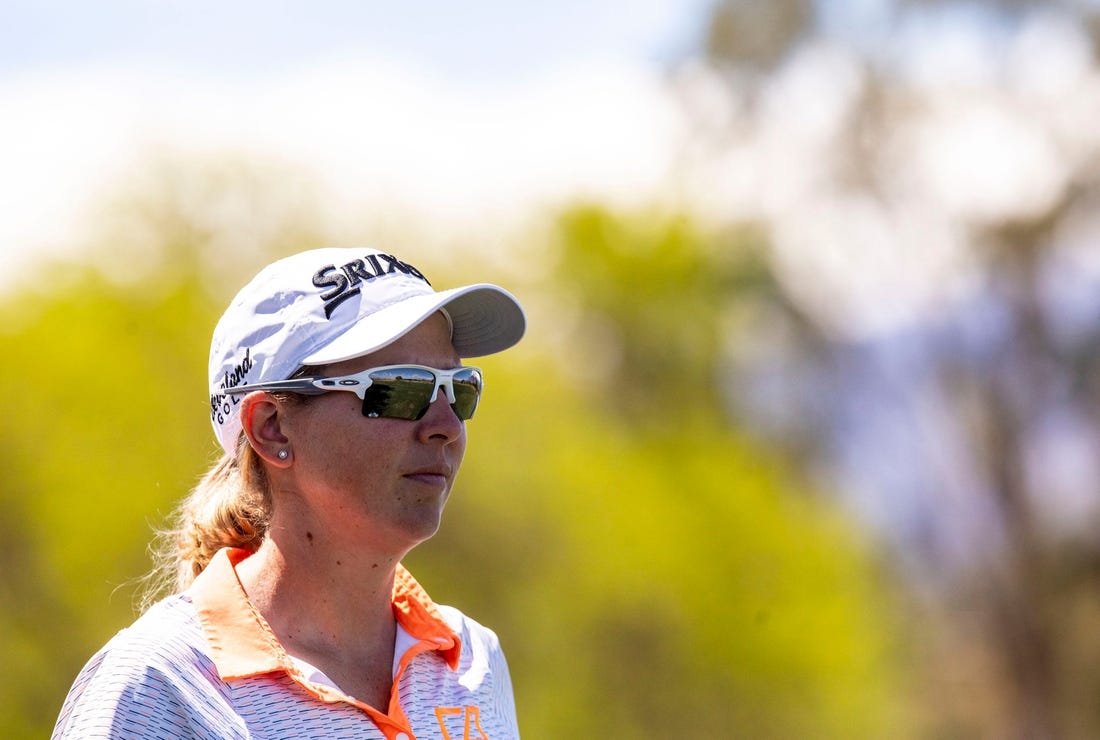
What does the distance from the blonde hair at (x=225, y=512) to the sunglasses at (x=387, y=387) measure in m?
0.17

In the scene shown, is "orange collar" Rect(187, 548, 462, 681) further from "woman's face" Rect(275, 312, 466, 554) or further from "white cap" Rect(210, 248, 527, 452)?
"white cap" Rect(210, 248, 527, 452)

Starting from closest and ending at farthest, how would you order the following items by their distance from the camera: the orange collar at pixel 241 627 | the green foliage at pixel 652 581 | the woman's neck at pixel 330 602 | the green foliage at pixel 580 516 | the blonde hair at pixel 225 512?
the orange collar at pixel 241 627
the woman's neck at pixel 330 602
the blonde hair at pixel 225 512
the green foliage at pixel 580 516
the green foliage at pixel 652 581

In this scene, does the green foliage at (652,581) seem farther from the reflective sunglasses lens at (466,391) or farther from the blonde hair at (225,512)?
the reflective sunglasses lens at (466,391)

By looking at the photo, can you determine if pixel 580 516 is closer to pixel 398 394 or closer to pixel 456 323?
pixel 456 323

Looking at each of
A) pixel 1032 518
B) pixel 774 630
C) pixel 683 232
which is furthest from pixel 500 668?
pixel 683 232

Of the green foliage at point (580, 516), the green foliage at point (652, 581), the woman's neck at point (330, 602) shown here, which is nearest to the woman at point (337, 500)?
the woman's neck at point (330, 602)

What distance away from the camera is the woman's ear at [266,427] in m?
2.54

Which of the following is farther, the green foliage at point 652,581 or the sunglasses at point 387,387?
→ the green foliage at point 652,581

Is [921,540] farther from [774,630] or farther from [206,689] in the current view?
[206,689]

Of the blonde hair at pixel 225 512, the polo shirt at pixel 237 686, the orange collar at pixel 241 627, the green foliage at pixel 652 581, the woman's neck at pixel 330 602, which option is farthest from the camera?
the green foliage at pixel 652 581

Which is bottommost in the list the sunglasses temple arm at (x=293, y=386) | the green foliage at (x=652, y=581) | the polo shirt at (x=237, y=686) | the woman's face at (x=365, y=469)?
the green foliage at (x=652, y=581)

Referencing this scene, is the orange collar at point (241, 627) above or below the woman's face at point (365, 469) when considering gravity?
below

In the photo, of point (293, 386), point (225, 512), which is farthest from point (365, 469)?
point (225, 512)

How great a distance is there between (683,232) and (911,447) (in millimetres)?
6498
